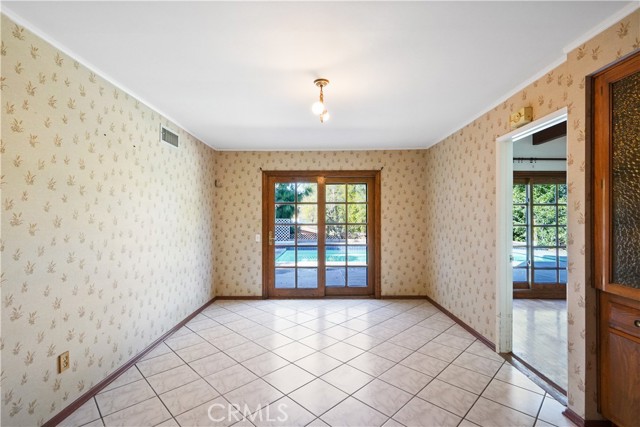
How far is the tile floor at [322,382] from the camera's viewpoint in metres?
2.01

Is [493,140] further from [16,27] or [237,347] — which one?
[16,27]

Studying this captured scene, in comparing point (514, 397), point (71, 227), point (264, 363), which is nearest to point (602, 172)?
point (514, 397)

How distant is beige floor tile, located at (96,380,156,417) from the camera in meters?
2.11

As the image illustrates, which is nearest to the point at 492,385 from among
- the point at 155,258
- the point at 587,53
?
the point at 587,53

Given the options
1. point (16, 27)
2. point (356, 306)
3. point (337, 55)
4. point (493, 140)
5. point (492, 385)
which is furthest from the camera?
point (356, 306)

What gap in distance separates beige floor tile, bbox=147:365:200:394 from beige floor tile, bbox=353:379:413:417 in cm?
145

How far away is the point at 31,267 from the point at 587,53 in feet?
12.4

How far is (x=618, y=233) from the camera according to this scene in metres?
1.72

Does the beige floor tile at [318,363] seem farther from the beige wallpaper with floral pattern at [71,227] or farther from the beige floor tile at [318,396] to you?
the beige wallpaper with floral pattern at [71,227]

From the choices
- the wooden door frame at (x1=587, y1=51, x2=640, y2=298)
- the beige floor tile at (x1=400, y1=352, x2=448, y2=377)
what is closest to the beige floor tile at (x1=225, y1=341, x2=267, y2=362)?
the beige floor tile at (x1=400, y1=352, x2=448, y2=377)

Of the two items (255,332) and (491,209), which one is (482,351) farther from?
(255,332)

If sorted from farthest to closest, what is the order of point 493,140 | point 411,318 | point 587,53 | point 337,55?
1. point 411,318
2. point 493,140
3. point 337,55
4. point 587,53

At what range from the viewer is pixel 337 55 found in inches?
79.4

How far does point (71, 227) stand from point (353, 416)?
7.88 feet
